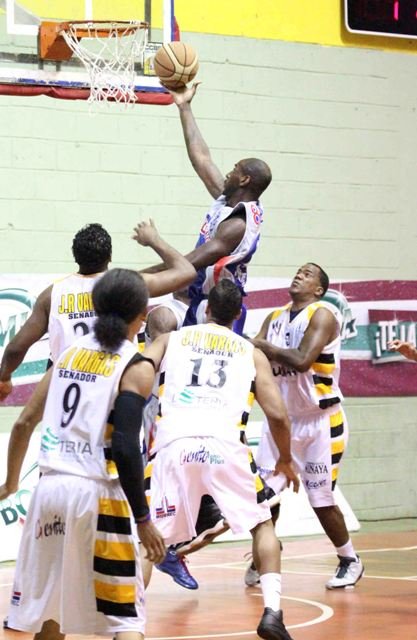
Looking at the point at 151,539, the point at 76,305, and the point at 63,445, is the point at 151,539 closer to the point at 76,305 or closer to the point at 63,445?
the point at 63,445

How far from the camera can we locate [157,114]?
11430 mm

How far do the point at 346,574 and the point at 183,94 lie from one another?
3229 mm

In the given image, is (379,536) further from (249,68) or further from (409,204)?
(249,68)

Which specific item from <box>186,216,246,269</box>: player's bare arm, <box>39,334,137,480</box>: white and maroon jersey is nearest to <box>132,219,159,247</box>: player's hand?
<box>39,334,137,480</box>: white and maroon jersey

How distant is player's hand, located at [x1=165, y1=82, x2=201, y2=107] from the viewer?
27.3ft

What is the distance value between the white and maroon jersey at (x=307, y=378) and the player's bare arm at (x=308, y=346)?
0.14 metres

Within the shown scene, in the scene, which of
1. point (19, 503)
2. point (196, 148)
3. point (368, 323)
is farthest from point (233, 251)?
point (368, 323)

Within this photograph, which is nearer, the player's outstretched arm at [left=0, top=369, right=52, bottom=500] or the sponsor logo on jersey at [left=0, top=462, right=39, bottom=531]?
the player's outstretched arm at [left=0, top=369, right=52, bottom=500]

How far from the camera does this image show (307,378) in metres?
8.98

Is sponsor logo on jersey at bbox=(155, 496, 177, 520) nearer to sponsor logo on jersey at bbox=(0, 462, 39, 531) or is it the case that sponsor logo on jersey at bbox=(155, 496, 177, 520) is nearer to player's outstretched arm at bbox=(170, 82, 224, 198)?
player's outstretched arm at bbox=(170, 82, 224, 198)

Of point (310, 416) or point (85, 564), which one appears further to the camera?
point (310, 416)

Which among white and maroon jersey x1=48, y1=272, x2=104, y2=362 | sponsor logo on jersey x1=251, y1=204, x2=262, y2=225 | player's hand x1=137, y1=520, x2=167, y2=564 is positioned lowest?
player's hand x1=137, y1=520, x2=167, y2=564

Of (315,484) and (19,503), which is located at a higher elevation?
(315,484)

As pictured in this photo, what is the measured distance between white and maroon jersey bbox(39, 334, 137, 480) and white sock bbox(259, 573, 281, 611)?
6.24 feet
